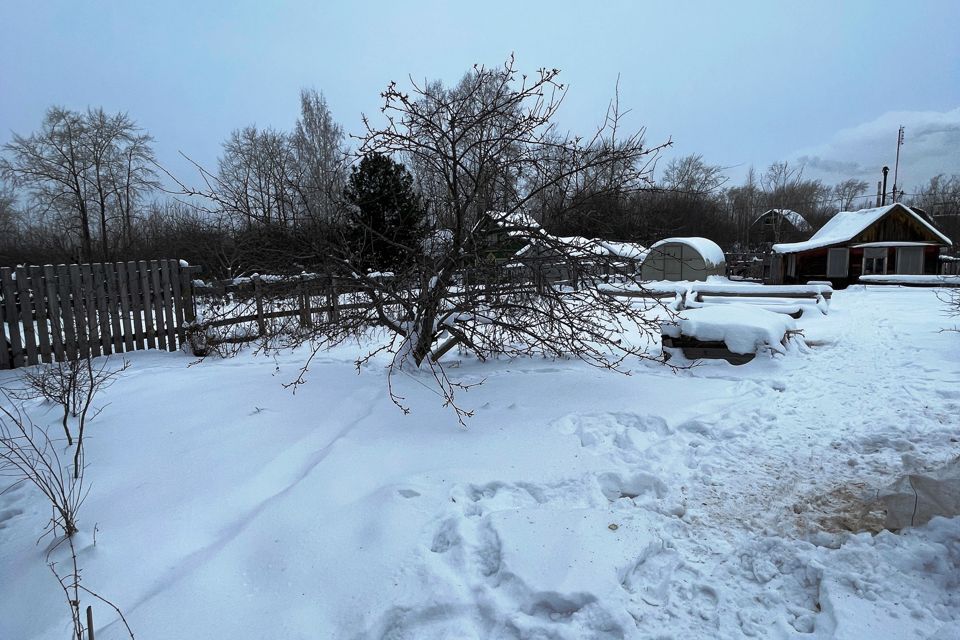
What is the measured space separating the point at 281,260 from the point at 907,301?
15.5 m

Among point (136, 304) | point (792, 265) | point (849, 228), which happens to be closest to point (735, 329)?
point (136, 304)

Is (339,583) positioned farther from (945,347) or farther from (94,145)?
(94,145)

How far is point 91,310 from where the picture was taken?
745 cm

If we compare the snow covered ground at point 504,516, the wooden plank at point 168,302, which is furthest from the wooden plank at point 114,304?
the snow covered ground at point 504,516

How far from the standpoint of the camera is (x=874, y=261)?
84.0ft

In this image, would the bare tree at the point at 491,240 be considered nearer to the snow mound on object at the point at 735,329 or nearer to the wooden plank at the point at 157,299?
the snow mound on object at the point at 735,329

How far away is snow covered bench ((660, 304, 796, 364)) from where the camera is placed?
20.7ft

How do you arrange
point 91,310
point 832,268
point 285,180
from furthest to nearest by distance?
point 832,268, point 91,310, point 285,180

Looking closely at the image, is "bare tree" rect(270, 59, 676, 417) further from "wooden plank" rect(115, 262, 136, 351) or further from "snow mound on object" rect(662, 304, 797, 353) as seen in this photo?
"wooden plank" rect(115, 262, 136, 351)

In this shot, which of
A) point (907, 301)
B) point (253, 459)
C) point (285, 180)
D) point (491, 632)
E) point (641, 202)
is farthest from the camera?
point (907, 301)

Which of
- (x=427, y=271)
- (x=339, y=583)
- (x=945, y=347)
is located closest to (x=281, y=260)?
(x=427, y=271)

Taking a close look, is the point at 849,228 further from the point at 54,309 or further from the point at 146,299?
the point at 54,309

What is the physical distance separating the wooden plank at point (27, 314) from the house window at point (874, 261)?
103ft

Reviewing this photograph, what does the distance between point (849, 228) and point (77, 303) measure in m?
31.5
